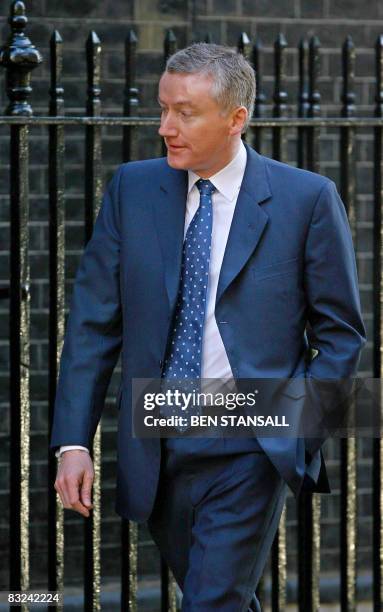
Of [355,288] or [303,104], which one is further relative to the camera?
[303,104]

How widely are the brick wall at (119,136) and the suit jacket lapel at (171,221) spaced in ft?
7.70

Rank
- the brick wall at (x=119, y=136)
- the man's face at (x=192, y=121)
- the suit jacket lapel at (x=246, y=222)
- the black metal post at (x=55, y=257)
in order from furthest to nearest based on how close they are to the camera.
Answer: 1. the brick wall at (x=119, y=136)
2. the black metal post at (x=55, y=257)
3. the suit jacket lapel at (x=246, y=222)
4. the man's face at (x=192, y=121)

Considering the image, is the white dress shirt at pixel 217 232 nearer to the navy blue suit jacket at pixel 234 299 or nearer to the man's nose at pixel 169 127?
the navy blue suit jacket at pixel 234 299

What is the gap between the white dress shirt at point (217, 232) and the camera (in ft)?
12.4

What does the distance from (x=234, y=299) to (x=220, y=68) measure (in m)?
0.60

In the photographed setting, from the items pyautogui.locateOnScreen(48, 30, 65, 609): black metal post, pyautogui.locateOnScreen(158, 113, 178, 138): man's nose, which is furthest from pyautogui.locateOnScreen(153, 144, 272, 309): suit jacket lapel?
pyautogui.locateOnScreen(48, 30, 65, 609): black metal post

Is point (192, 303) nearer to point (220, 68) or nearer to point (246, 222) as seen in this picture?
point (246, 222)

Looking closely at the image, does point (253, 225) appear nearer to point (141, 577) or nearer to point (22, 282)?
point (22, 282)

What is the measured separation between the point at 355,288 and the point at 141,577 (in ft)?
9.71

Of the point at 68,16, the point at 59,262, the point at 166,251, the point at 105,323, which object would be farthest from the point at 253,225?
the point at 68,16

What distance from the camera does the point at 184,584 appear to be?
3.84 m
